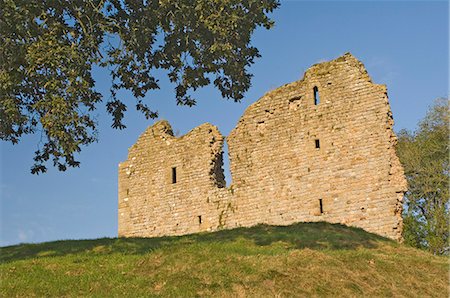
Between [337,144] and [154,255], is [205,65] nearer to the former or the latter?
[154,255]

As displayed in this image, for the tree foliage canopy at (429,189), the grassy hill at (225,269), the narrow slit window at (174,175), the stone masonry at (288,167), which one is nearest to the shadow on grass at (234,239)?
the grassy hill at (225,269)

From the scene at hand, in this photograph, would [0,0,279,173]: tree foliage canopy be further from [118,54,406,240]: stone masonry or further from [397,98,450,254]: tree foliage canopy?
[397,98,450,254]: tree foliage canopy

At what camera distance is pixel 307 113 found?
1019 inches

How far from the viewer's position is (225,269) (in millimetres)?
15109

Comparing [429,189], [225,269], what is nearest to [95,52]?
[225,269]

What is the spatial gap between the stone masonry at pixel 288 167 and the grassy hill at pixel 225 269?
4368mm

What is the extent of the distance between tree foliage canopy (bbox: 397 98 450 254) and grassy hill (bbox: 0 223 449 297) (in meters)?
16.3

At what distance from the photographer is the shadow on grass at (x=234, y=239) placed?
1859cm

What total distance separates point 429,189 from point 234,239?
65.2ft

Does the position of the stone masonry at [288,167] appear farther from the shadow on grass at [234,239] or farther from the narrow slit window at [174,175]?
the shadow on grass at [234,239]

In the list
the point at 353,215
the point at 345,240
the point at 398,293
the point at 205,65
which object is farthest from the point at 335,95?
the point at 398,293

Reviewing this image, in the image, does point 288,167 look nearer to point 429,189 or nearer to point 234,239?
point 234,239

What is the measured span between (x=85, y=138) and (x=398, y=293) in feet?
30.7

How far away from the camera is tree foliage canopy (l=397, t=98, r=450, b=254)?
3525cm
